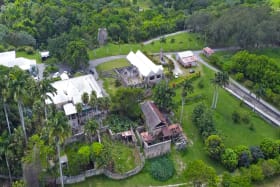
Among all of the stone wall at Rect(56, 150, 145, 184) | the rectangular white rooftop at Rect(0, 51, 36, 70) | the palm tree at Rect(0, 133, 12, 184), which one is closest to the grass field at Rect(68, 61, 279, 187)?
the stone wall at Rect(56, 150, 145, 184)

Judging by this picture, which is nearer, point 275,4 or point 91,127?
point 91,127

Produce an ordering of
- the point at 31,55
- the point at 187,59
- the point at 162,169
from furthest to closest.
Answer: the point at 31,55, the point at 187,59, the point at 162,169

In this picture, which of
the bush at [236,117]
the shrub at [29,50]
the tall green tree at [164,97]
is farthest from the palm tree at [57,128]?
the shrub at [29,50]

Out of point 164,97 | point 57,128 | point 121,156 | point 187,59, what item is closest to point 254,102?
point 187,59

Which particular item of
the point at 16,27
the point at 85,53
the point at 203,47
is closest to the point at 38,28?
the point at 16,27

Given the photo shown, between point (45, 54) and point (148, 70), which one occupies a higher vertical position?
point (45, 54)

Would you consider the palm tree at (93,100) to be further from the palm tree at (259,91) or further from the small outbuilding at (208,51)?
the small outbuilding at (208,51)

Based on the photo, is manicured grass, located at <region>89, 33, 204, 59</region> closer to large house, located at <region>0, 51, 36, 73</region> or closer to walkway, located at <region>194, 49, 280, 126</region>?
large house, located at <region>0, 51, 36, 73</region>

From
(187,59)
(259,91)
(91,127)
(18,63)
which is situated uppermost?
(18,63)

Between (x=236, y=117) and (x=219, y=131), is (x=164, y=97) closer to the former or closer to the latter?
(x=219, y=131)
